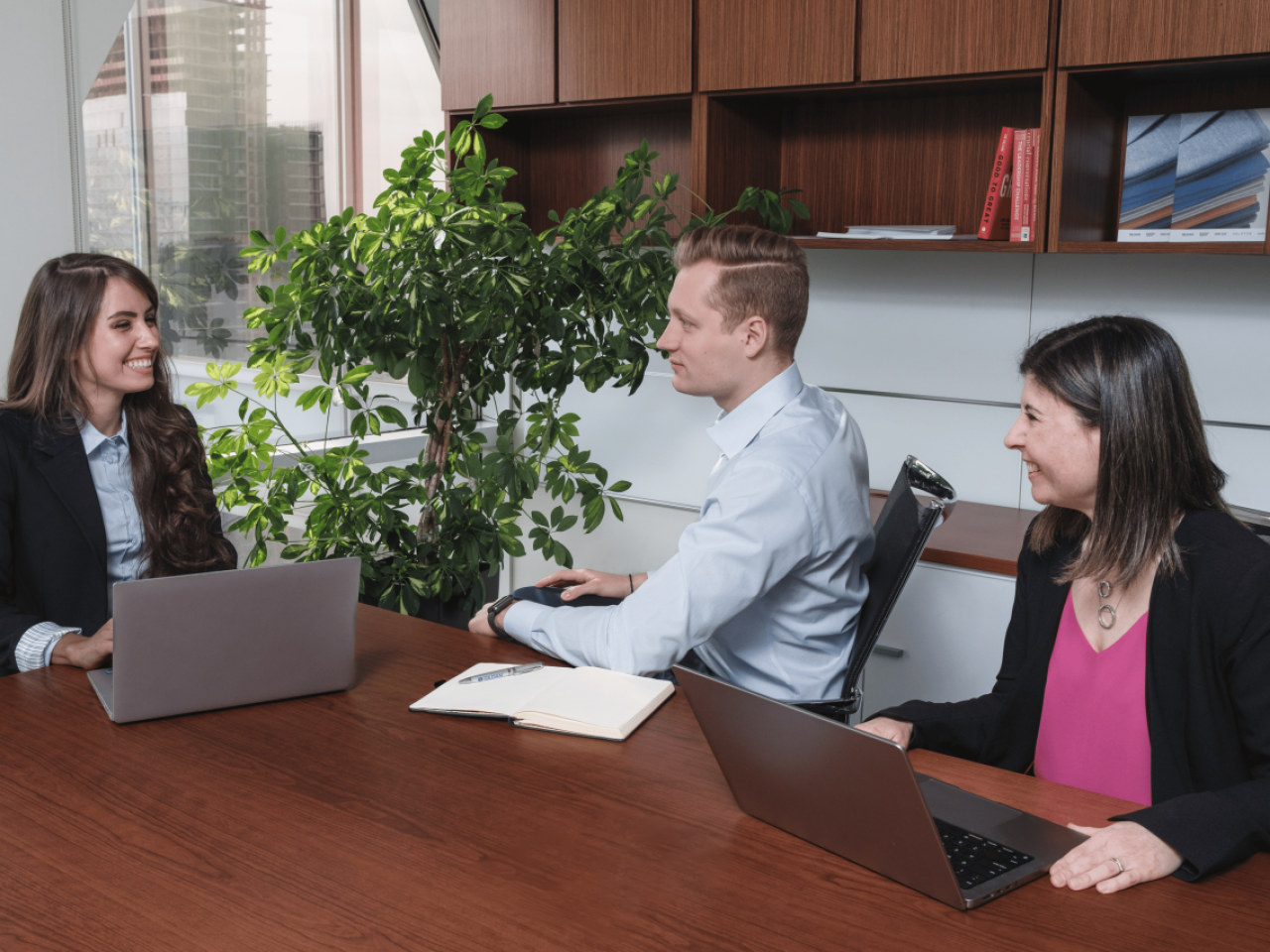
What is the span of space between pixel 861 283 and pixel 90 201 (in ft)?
7.25

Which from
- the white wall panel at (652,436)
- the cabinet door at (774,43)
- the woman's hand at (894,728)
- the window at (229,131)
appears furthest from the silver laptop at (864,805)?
the window at (229,131)

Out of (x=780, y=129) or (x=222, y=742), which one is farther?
(x=780, y=129)

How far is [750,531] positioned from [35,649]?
113 centimetres

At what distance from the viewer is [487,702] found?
1.54m

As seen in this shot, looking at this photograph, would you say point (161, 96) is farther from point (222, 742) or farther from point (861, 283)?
point (222, 742)

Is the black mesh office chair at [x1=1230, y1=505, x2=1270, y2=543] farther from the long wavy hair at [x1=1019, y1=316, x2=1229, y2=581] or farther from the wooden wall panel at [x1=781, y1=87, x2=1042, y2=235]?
the wooden wall panel at [x1=781, y1=87, x2=1042, y2=235]

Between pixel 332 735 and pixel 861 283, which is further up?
pixel 861 283

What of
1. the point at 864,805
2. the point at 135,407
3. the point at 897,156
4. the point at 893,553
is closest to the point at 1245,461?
the point at 897,156

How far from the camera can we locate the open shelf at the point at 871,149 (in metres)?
2.94

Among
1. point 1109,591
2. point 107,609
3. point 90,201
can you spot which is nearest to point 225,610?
point 107,609

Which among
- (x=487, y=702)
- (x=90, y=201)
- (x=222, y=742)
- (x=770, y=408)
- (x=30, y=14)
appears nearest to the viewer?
(x=222, y=742)

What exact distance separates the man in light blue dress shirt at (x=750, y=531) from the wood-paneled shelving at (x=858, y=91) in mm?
1018

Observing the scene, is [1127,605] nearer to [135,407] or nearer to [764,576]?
[764,576]

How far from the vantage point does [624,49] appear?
10.6 feet
